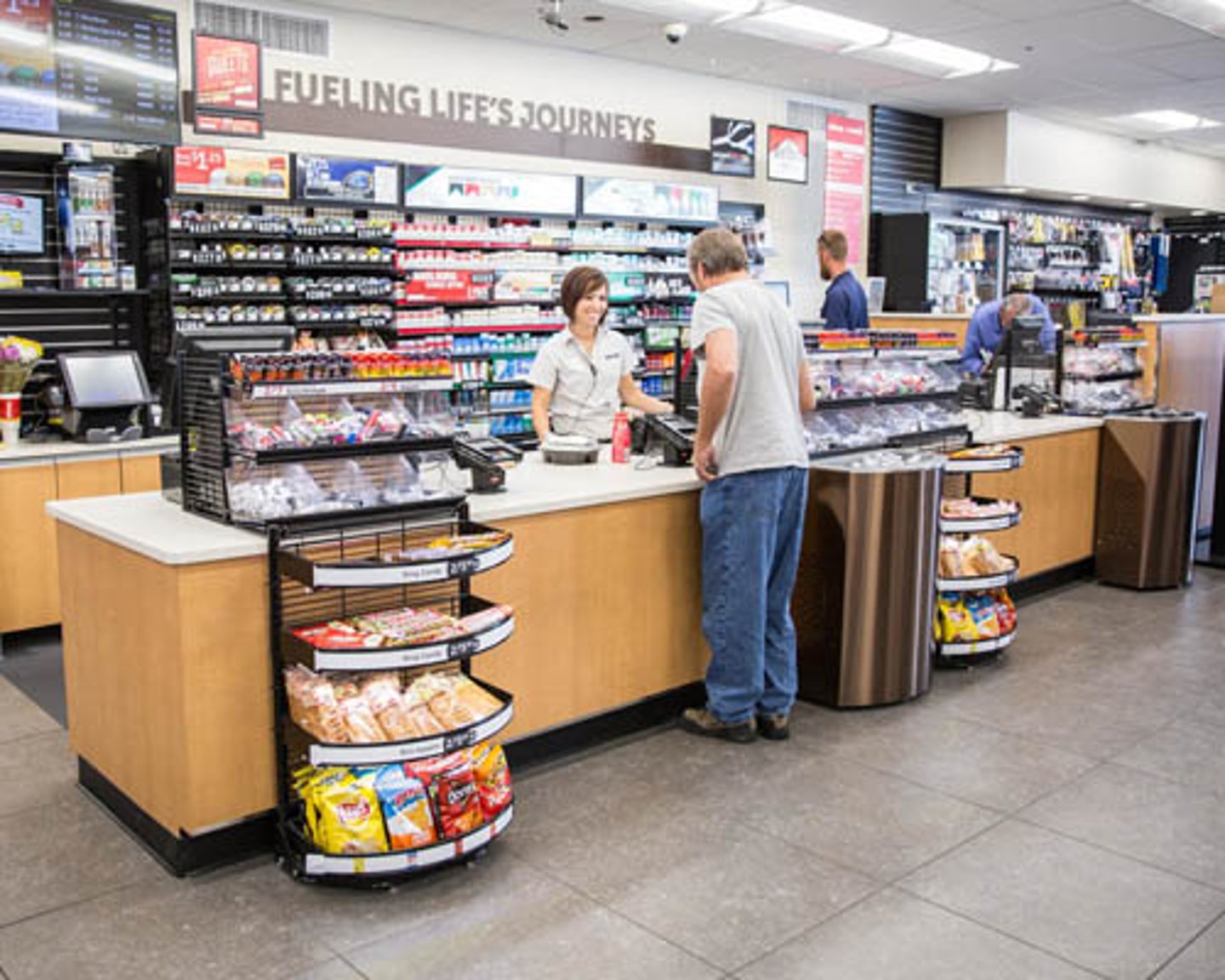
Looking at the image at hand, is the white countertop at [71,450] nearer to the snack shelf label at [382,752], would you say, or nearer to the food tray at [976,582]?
the snack shelf label at [382,752]

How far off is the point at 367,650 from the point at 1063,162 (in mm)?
11886

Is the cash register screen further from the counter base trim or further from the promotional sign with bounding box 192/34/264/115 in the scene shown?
the counter base trim

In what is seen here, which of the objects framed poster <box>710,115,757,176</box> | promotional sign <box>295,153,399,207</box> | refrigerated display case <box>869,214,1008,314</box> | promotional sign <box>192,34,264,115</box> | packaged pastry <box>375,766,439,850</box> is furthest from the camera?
refrigerated display case <box>869,214,1008,314</box>

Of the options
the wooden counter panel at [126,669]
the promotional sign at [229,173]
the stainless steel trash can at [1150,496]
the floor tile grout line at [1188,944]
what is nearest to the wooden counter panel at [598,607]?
the wooden counter panel at [126,669]

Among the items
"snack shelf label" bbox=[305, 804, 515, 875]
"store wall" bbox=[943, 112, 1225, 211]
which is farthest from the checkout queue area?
"store wall" bbox=[943, 112, 1225, 211]

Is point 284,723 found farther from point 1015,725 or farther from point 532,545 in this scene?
point 1015,725

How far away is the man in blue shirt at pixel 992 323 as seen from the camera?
7.38 metres

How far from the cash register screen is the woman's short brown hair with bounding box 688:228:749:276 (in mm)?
3162

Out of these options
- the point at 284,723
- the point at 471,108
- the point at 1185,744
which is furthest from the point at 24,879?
the point at 471,108

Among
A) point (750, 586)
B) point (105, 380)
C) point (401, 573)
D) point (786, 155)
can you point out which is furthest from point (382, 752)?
point (786, 155)

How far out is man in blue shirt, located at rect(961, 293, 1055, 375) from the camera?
738 cm

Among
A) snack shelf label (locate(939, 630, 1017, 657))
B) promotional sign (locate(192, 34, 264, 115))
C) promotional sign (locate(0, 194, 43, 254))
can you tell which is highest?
promotional sign (locate(192, 34, 264, 115))

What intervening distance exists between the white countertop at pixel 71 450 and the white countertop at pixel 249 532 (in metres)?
1.37

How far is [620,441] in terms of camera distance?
183 inches
